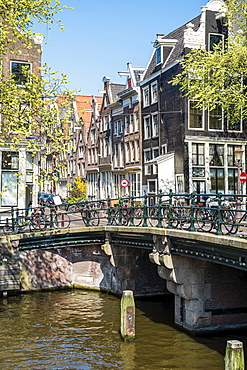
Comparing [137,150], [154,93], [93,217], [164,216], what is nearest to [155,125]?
[154,93]

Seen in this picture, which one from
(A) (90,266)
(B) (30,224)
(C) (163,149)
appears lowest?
(A) (90,266)

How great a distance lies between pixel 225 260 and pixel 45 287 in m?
11.7

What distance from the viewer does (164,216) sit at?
1720cm

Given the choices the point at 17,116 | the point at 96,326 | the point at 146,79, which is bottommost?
the point at 96,326

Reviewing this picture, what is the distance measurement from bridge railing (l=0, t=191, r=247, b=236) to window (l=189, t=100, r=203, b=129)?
17.9 feet

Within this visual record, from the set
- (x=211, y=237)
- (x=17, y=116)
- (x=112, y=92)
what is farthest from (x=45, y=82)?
(x=112, y=92)

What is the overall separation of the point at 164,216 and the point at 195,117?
14.5 m

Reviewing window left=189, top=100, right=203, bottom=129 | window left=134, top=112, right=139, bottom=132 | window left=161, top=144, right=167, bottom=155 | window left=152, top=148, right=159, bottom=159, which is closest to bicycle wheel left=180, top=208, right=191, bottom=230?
window left=189, top=100, right=203, bottom=129

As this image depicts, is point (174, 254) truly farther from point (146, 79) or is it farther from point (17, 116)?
point (146, 79)

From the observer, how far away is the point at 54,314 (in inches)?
677

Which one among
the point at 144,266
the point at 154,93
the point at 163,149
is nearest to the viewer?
the point at 144,266

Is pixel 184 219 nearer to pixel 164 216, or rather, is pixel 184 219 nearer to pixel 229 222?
pixel 229 222

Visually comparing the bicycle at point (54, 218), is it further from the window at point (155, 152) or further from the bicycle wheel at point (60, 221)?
the window at point (155, 152)

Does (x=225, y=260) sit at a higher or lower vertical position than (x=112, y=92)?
lower
